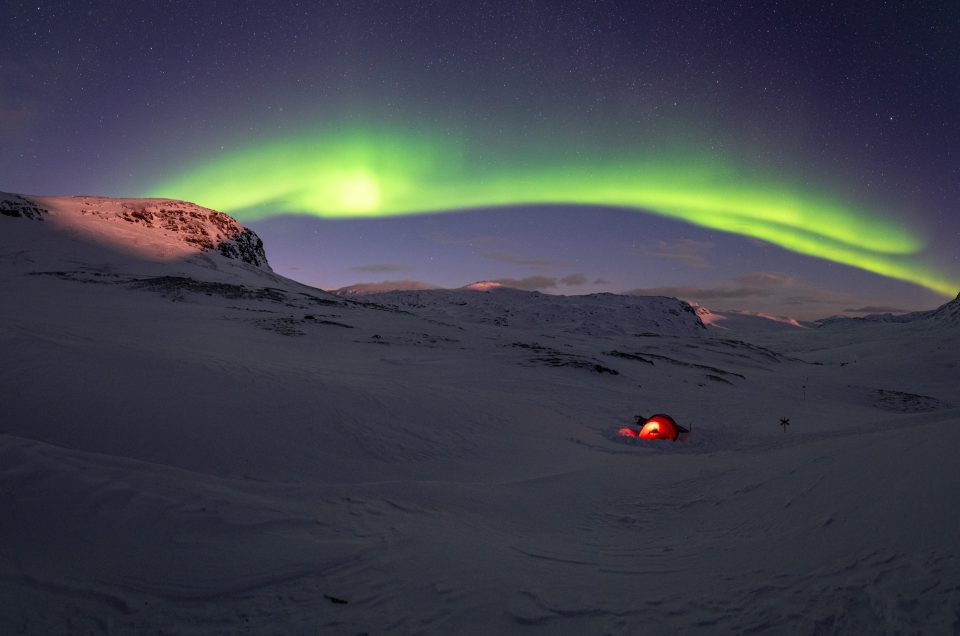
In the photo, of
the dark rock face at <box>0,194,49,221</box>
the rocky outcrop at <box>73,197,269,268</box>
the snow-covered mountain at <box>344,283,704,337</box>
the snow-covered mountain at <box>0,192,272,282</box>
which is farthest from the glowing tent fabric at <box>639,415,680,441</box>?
the dark rock face at <box>0,194,49,221</box>

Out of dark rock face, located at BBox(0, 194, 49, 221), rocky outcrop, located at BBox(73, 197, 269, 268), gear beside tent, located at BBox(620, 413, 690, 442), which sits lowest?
gear beside tent, located at BBox(620, 413, 690, 442)

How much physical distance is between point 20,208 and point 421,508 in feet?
228

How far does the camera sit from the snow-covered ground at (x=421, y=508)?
3.77 m

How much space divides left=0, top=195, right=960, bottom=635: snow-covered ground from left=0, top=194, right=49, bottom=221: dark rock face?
160 feet

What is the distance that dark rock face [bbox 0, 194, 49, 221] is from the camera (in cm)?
5088

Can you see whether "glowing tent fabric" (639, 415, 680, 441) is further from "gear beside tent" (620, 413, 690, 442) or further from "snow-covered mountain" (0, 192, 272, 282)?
"snow-covered mountain" (0, 192, 272, 282)

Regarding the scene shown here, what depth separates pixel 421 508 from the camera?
22.0 ft

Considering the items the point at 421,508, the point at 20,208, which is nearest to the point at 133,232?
the point at 20,208

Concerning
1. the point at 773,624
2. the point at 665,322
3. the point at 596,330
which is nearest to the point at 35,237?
the point at 773,624

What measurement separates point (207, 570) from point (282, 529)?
3.19 feet

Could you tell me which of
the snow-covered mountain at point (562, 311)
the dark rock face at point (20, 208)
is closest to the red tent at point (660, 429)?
the snow-covered mountain at point (562, 311)

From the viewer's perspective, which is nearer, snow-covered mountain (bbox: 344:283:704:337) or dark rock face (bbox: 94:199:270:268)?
dark rock face (bbox: 94:199:270:268)

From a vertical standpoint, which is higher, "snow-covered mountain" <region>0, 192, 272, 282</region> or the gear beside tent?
"snow-covered mountain" <region>0, 192, 272, 282</region>

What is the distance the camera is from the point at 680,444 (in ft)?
44.1
